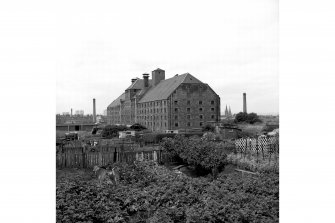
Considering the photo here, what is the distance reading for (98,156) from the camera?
5242mm

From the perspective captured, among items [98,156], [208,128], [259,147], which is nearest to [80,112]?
[98,156]

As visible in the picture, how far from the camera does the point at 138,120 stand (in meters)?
5.15

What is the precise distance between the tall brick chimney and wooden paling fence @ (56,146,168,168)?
1650 mm

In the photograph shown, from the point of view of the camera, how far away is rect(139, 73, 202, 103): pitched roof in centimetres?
437

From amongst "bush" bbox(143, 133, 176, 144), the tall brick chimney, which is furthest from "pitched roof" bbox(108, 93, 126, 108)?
"bush" bbox(143, 133, 176, 144)

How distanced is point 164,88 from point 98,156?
1754mm

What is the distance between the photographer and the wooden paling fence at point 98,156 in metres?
4.88

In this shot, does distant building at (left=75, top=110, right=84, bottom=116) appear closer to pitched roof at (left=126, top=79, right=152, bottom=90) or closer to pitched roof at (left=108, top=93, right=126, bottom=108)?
pitched roof at (left=108, top=93, right=126, bottom=108)

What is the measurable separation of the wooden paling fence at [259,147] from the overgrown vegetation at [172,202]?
3.12 meters

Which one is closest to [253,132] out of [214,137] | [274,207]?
[214,137]

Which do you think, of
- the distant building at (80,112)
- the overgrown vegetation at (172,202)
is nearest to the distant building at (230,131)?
the overgrown vegetation at (172,202)
